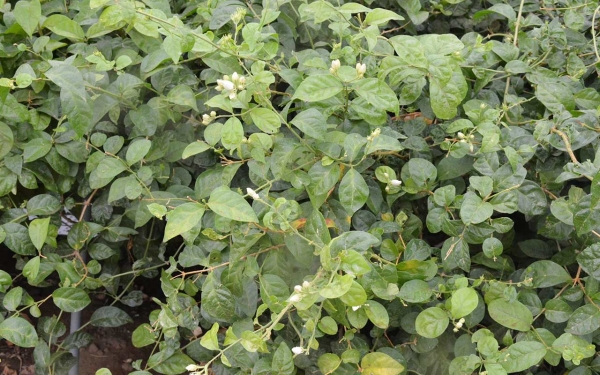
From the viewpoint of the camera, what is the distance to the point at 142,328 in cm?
148

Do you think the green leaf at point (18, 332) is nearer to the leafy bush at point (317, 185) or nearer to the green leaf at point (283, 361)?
the leafy bush at point (317, 185)

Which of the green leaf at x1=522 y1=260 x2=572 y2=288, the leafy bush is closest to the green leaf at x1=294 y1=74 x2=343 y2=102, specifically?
the leafy bush

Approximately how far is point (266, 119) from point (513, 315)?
25.2 inches

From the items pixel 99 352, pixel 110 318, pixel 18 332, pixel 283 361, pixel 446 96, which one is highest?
pixel 446 96

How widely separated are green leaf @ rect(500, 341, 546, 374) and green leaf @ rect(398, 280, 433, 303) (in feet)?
0.61

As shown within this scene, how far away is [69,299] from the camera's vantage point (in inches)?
59.6

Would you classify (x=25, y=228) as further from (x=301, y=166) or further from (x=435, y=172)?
(x=435, y=172)

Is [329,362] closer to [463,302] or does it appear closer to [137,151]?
[463,302]

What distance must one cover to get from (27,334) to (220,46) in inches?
32.6

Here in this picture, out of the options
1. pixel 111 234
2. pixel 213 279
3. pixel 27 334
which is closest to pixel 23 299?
pixel 27 334

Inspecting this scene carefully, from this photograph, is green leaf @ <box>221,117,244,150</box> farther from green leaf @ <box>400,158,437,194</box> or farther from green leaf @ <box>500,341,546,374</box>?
green leaf @ <box>500,341,546,374</box>

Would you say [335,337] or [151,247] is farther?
[151,247]

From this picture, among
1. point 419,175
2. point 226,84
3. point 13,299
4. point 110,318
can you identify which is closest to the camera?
point 226,84

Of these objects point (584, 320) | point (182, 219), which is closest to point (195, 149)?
point (182, 219)
